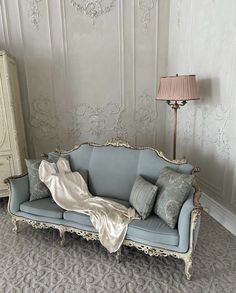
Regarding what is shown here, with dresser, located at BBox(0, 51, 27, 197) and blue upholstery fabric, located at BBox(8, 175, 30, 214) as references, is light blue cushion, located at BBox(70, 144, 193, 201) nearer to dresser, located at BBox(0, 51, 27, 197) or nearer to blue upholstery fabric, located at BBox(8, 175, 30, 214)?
blue upholstery fabric, located at BBox(8, 175, 30, 214)

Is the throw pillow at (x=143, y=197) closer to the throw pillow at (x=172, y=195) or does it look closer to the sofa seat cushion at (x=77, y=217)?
the throw pillow at (x=172, y=195)

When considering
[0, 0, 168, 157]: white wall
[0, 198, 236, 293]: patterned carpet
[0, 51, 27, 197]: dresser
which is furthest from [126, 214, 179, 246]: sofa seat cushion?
[0, 0, 168, 157]: white wall

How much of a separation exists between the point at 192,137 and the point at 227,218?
111 centimetres

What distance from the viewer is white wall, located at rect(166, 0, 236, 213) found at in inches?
99.7

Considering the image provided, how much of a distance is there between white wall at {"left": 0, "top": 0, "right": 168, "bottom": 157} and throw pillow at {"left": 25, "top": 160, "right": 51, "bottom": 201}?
1098 mm

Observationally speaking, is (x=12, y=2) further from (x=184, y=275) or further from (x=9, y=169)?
(x=184, y=275)

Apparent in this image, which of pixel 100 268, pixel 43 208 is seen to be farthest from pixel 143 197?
pixel 43 208

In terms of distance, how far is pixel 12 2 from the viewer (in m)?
3.13

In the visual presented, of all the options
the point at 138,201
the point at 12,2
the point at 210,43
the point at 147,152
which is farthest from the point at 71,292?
the point at 12,2

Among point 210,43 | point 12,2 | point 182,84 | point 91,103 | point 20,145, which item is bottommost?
point 20,145

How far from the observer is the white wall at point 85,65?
329 centimetres

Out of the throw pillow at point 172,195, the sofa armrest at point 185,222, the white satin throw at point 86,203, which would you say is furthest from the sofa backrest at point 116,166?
the sofa armrest at point 185,222

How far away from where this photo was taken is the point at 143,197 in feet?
7.17

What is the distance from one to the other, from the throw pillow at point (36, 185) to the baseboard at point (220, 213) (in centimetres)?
188
